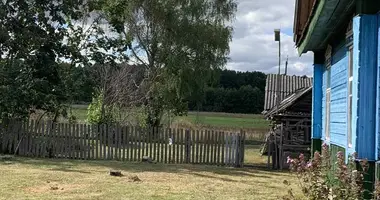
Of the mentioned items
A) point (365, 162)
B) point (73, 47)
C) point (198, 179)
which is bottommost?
point (198, 179)

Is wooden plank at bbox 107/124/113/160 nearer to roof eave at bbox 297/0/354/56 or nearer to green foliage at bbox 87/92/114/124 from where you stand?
green foliage at bbox 87/92/114/124

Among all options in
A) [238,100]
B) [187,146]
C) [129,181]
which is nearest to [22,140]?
[187,146]

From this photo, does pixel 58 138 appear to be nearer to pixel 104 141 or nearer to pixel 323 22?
pixel 104 141

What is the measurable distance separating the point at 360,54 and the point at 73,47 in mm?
16209

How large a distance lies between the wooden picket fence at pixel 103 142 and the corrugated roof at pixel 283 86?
9.83 meters

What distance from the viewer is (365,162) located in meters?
5.04

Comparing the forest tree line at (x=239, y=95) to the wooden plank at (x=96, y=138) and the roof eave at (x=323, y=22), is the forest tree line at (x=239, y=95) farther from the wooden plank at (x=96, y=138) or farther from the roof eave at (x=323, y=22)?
the roof eave at (x=323, y=22)

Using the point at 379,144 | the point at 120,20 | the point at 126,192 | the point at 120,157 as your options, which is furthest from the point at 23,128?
the point at 379,144

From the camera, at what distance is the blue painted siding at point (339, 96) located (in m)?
8.10

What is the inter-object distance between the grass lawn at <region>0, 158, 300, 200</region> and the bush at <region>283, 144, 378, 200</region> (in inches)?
163

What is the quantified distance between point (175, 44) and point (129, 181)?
2171 cm

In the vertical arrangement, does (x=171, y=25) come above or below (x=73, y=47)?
above

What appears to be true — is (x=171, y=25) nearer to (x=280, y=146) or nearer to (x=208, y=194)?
(x=280, y=146)

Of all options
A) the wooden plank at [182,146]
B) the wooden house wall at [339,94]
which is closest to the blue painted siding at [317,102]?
the wooden house wall at [339,94]
